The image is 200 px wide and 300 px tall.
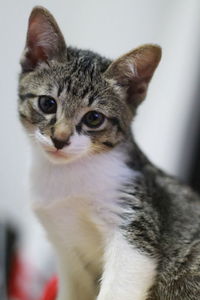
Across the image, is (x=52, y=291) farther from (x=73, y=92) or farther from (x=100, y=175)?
(x=73, y=92)

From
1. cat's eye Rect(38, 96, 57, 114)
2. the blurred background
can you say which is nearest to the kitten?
cat's eye Rect(38, 96, 57, 114)

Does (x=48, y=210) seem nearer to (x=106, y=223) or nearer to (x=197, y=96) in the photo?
(x=106, y=223)

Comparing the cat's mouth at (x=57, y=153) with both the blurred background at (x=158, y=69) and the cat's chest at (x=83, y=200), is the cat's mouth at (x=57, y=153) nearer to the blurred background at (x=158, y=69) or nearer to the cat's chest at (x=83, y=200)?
the cat's chest at (x=83, y=200)

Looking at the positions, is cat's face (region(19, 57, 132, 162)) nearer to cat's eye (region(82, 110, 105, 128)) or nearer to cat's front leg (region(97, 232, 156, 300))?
cat's eye (region(82, 110, 105, 128))

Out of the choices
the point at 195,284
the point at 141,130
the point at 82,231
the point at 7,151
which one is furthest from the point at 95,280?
the point at 7,151

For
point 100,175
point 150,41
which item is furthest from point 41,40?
point 150,41

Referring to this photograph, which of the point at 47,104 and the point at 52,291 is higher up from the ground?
the point at 47,104
